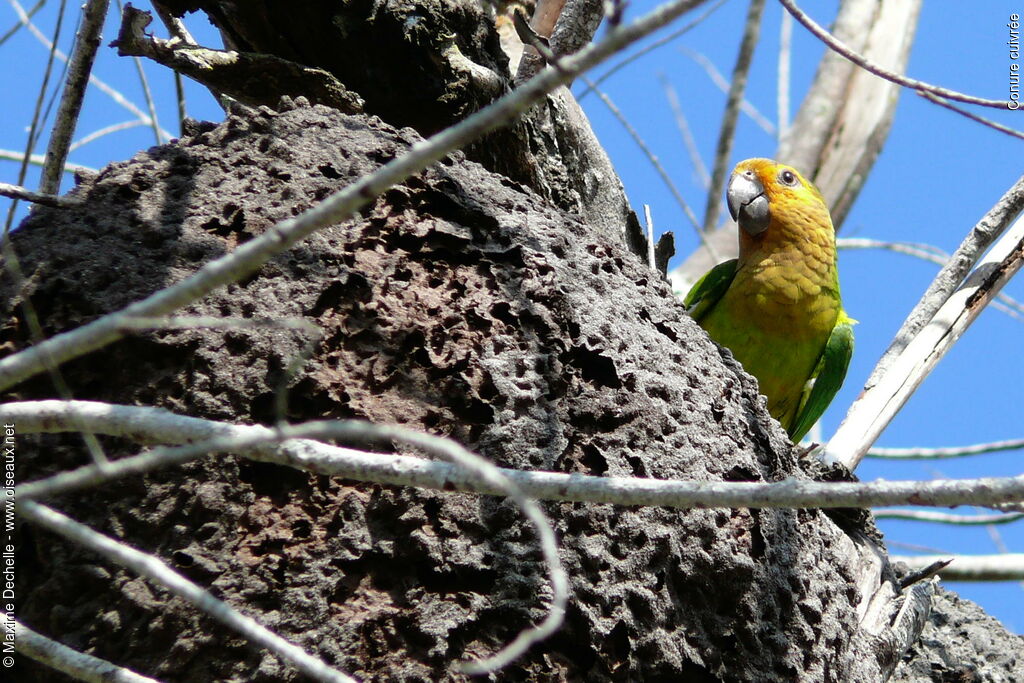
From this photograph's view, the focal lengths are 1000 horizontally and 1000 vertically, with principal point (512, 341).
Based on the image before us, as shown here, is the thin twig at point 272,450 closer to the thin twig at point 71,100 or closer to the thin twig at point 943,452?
the thin twig at point 71,100

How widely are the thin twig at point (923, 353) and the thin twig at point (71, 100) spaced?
2.12 meters

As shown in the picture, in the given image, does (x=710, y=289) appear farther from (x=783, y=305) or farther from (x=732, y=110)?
(x=732, y=110)

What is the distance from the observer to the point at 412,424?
2012mm

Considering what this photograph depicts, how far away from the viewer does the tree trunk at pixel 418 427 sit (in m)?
1.82

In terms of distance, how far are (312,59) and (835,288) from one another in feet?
8.13

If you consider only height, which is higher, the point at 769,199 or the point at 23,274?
the point at 769,199

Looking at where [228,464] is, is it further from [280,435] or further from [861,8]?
[861,8]

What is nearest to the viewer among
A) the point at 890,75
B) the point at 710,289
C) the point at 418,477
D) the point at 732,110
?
the point at 418,477

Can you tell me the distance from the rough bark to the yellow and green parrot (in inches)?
64.5

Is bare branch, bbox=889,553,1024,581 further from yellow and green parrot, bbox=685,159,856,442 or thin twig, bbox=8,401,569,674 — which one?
thin twig, bbox=8,401,569,674

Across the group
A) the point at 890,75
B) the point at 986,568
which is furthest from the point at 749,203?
the point at 890,75

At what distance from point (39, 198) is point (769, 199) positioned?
10.3 ft

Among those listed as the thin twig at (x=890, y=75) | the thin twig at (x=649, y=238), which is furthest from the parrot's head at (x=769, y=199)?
the thin twig at (x=890, y=75)

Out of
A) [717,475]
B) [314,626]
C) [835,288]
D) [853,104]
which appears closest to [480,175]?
[717,475]
